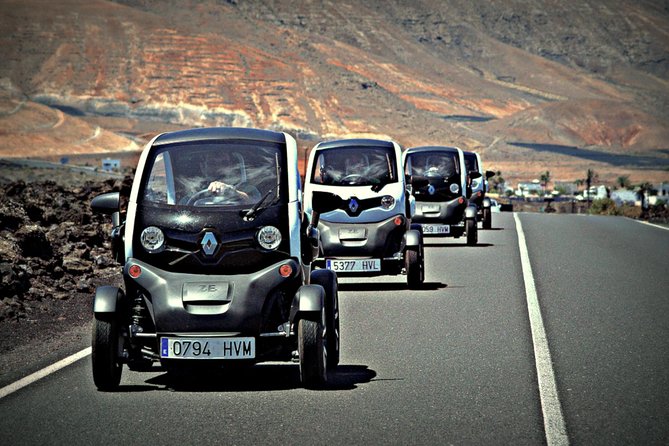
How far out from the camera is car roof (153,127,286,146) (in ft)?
27.8

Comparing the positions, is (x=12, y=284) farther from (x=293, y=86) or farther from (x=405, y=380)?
(x=293, y=86)

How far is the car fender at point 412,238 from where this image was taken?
1471 centimetres

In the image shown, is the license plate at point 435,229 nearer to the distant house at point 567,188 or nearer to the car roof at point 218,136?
the car roof at point 218,136

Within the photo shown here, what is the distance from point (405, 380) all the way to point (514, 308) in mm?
4782

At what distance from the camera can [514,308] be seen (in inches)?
508

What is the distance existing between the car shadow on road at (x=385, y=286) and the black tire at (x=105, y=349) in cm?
748

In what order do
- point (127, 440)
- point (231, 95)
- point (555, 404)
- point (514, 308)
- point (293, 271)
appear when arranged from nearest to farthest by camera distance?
1. point (127, 440)
2. point (555, 404)
3. point (293, 271)
4. point (514, 308)
5. point (231, 95)

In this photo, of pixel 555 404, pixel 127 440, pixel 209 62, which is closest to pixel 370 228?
pixel 555 404

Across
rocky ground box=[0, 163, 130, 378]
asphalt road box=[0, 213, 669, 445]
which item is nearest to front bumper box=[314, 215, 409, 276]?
asphalt road box=[0, 213, 669, 445]

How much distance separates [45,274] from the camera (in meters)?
15.9

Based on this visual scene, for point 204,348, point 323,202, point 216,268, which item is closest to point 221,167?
point 216,268

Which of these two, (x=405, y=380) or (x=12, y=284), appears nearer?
(x=405, y=380)

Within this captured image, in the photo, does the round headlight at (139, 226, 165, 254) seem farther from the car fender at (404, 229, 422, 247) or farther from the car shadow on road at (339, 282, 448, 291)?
the car shadow on road at (339, 282, 448, 291)

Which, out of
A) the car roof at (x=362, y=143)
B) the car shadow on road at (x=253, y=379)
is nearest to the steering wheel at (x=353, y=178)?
the car roof at (x=362, y=143)
